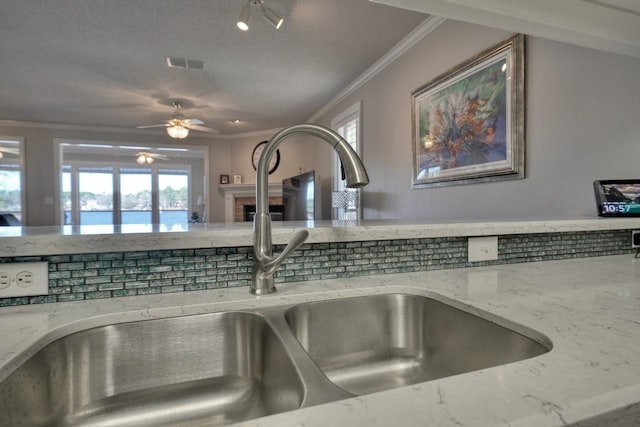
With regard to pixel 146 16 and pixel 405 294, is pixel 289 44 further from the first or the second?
pixel 405 294

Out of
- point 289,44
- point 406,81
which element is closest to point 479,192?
point 406,81

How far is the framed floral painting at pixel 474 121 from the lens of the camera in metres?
1.91

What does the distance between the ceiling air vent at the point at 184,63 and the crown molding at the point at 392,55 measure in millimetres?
1741

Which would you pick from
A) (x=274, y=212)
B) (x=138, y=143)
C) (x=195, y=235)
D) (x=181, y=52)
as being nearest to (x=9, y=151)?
(x=138, y=143)

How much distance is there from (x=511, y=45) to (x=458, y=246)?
5.09ft

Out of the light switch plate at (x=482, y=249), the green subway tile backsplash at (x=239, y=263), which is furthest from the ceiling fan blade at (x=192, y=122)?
the light switch plate at (x=482, y=249)

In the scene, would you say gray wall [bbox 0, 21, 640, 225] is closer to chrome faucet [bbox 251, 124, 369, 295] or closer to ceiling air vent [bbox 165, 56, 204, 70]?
chrome faucet [bbox 251, 124, 369, 295]

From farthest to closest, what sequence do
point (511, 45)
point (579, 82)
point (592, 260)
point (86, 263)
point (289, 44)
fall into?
point (289, 44)
point (511, 45)
point (579, 82)
point (592, 260)
point (86, 263)

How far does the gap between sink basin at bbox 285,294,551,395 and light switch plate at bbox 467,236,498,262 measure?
1.18 ft

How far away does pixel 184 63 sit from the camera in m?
3.23

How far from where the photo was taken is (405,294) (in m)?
0.82

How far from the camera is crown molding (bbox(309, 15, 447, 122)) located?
2555 mm

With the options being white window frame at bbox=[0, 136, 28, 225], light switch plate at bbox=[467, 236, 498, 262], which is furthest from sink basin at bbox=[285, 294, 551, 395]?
white window frame at bbox=[0, 136, 28, 225]

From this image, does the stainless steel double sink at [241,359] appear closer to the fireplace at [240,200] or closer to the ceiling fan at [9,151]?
the fireplace at [240,200]
